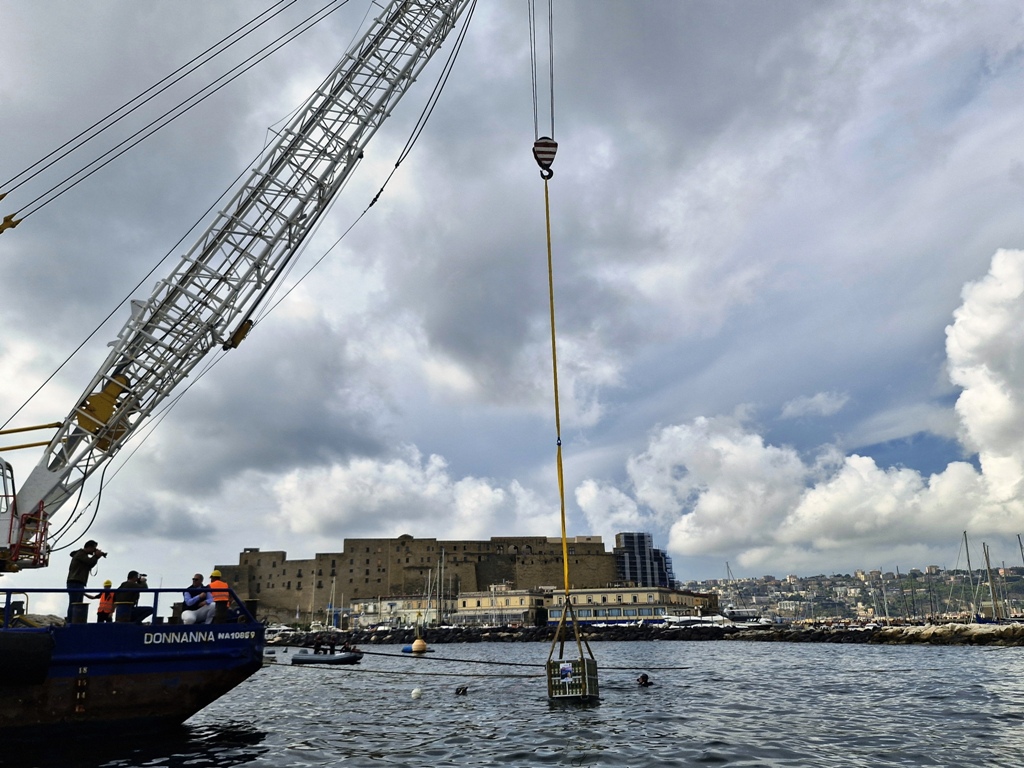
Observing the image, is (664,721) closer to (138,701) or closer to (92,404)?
(138,701)

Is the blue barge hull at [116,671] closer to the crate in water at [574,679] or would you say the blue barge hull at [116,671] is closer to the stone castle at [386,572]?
the crate in water at [574,679]

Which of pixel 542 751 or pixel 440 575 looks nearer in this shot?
pixel 542 751

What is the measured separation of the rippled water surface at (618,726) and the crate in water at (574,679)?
0.63 m

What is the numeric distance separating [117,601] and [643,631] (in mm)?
113473

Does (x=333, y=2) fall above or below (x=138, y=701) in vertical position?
above

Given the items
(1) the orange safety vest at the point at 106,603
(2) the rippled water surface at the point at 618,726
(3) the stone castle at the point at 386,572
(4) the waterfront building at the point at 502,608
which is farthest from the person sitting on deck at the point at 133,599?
(3) the stone castle at the point at 386,572

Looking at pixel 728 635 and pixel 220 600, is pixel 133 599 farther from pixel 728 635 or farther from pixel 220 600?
pixel 728 635

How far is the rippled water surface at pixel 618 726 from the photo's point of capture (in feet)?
58.1

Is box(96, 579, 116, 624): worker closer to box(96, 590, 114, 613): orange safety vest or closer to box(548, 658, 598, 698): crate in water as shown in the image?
box(96, 590, 114, 613): orange safety vest

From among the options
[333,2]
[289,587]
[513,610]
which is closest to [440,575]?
[513,610]

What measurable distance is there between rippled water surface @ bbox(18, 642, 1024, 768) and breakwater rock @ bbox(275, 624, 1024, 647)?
42.7 m

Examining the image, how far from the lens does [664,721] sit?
23.4 metres

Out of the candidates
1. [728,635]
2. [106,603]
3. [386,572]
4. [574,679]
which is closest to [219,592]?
[106,603]

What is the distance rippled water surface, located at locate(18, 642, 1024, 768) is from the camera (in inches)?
698
